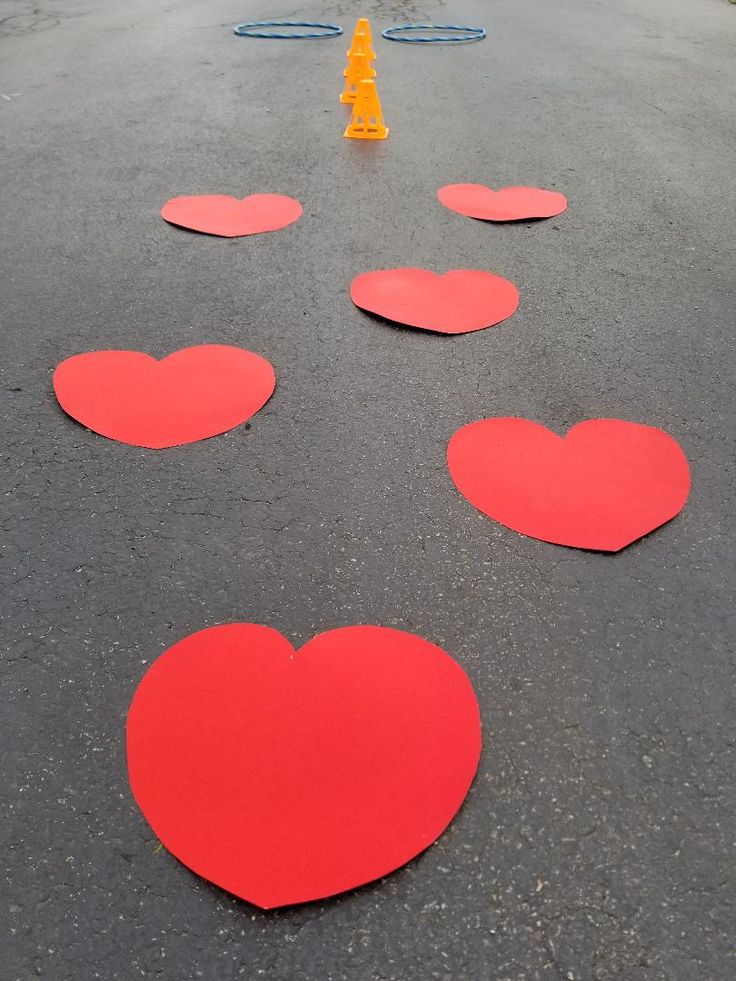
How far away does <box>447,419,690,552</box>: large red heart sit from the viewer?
2.18 metres

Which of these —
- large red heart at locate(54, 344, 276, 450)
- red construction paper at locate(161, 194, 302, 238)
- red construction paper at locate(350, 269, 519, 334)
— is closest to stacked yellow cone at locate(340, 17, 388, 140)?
red construction paper at locate(161, 194, 302, 238)

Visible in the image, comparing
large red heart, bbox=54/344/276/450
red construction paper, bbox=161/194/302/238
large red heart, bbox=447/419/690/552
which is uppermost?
red construction paper, bbox=161/194/302/238

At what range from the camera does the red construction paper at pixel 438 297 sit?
10.3ft

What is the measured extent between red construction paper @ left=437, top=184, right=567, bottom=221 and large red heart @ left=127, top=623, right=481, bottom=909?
3057 millimetres

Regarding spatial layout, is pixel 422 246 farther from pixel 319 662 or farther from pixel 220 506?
pixel 319 662

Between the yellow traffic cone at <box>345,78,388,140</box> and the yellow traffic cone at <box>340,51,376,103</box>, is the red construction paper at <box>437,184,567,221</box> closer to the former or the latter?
the yellow traffic cone at <box>345,78,388,140</box>

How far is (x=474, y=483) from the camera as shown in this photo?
2.32m

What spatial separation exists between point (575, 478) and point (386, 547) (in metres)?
0.66

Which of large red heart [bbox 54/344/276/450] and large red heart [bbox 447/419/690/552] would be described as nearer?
large red heart [bbox 447/419/690/552]

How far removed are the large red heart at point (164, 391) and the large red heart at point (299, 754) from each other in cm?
93

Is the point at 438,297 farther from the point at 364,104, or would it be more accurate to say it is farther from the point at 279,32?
the point at 279,32

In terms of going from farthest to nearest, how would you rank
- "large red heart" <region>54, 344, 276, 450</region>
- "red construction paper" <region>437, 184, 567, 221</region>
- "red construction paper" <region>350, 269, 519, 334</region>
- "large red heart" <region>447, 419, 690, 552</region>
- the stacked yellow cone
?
the stacked yellow cone
"red construction paper" <region>437, 184, 567, 221</region>
"red construction paper" <region>350, 269, 519, 334</region>
"large red heart" <region>54, 344, 276, 450</region>
"large red heart" <region>447, 419, 690, 552</region>

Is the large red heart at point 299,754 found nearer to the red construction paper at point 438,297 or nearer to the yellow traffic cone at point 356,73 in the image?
the red construction paper at point 438,297

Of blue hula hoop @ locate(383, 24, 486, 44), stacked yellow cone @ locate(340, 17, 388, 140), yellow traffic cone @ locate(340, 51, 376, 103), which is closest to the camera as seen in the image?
stacked yellow cone @ locate(340, 17, 388, 140)
